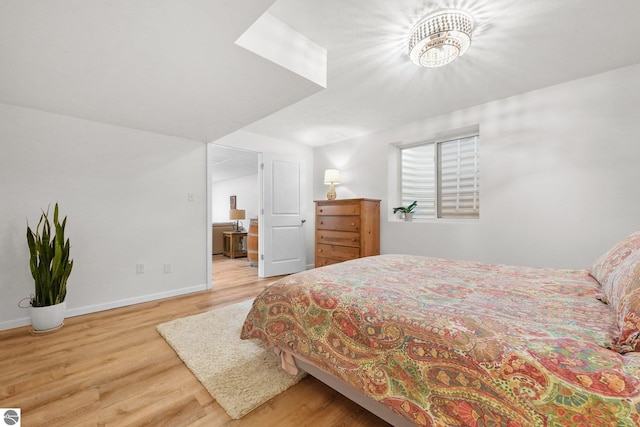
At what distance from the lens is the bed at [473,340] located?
0.66 m

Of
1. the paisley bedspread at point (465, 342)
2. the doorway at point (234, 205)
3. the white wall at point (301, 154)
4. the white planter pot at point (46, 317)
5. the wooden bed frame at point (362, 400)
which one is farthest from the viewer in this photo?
the doorway at point (234, 205)

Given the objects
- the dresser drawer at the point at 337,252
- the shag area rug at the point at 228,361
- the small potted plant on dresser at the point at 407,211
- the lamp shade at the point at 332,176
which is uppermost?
the lamp shade at the point at 332,176

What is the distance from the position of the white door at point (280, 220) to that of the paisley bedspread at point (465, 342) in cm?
250

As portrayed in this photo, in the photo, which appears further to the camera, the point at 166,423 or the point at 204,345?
the point at 204,345

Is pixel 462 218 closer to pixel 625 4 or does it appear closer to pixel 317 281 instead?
pixel 625 4

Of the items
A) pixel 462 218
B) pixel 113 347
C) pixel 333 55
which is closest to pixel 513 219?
pixel 462 218

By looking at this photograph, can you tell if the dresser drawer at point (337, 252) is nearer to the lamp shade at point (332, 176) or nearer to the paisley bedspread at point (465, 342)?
the lamp shade at point (332, 176)

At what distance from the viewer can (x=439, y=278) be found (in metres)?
1.54

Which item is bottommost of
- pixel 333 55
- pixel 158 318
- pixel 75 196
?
pixel 158 318

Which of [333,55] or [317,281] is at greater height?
[333,55]

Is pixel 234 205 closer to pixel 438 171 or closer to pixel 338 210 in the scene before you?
pixel 338 210

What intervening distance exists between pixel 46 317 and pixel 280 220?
9.01 ft

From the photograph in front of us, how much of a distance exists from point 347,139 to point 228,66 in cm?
279

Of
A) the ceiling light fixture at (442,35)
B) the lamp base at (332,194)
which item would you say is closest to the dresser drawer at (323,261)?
the lamp base at (332,194)
